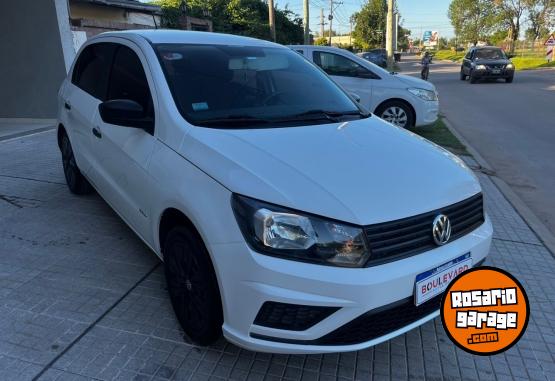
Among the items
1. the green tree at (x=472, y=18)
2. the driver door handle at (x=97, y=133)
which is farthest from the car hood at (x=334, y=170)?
the green tree at (x=472, y=18)

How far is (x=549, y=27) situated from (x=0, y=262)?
215 ft

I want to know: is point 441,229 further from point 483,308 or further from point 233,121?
point 233,121

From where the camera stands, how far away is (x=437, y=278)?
2430mm

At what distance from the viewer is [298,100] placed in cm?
351

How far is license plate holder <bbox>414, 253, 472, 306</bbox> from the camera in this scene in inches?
92.4

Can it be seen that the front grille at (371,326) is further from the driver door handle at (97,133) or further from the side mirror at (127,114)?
the driver door handle at (97,133)

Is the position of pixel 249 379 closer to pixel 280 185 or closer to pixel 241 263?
pixel 241 263

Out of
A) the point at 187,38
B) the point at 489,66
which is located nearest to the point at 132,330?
the point at 187,38

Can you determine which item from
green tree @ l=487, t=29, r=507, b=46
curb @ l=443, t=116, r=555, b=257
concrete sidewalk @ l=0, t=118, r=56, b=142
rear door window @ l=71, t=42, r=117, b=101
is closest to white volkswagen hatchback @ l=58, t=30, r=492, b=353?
rear door window @ l=71, t=42, r=117, b=101

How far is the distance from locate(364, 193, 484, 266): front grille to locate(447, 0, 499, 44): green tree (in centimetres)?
7402

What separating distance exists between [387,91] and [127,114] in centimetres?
683

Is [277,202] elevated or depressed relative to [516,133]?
elevated

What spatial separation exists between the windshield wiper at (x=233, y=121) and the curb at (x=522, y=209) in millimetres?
3036

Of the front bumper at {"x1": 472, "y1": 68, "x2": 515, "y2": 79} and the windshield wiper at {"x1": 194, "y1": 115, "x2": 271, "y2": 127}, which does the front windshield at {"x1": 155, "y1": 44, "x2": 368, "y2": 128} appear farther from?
the front bumper at {"x1": 472, "y1": 68, "x2": 515, "y2": 79}
